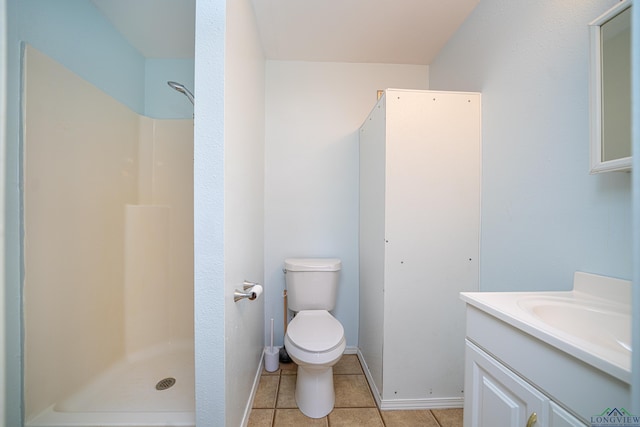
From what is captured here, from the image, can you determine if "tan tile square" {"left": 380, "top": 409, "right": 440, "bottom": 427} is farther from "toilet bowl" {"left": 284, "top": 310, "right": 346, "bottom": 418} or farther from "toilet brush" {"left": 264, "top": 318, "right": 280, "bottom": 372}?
"toilet brush" {"left": 264, "top": 318, "right": 280, "bottom": 372}

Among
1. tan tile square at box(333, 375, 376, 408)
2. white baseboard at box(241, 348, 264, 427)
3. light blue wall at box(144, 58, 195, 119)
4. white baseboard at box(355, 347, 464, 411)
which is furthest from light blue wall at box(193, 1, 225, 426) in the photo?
light blue wall at box(144, 58, 195, 119)

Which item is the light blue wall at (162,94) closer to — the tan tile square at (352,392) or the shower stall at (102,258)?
the shower stall at (102,258)

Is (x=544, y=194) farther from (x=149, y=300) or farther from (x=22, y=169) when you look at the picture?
(x=149, y=300)

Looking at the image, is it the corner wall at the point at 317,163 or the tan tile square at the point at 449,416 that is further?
the corner wall at the point at 317,163

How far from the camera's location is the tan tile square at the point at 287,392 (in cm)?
144

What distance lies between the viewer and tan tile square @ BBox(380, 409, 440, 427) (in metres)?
1.30

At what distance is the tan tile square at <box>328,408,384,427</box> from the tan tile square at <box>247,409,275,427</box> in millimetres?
338

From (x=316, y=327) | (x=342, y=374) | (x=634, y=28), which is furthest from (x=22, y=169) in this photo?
(x=342, y=374)

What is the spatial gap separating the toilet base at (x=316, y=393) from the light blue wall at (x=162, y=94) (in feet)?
6.51

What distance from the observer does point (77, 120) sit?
4.13ft

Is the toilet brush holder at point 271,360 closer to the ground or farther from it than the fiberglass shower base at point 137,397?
closer to the ground

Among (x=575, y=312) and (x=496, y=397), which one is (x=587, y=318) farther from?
(x=496, y=397)

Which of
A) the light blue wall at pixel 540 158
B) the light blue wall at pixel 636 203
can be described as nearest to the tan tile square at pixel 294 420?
the light blue wall at pixel 540 158

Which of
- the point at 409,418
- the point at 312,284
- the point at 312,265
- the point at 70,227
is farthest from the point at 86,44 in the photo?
the point at 409,418
